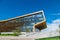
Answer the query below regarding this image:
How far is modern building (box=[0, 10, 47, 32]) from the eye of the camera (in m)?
41.8

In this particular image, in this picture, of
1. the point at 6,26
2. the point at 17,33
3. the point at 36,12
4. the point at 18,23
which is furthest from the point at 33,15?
the point at 17,33

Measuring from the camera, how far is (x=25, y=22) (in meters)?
42.2

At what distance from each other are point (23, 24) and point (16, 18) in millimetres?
1950

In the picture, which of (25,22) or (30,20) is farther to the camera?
(25,22)

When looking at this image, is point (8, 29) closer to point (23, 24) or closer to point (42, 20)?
point (23, 24)

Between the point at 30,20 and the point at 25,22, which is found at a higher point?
the point at 30,20

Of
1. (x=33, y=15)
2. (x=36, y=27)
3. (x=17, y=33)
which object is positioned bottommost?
(x=17, y=33)

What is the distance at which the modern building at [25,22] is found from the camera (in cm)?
4176

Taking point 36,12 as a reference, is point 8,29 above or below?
below

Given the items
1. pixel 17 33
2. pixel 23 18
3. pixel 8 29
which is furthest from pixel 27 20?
pixel 17 33

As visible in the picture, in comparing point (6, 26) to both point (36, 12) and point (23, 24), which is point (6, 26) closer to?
point (23, 24)

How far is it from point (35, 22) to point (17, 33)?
14.0 meters

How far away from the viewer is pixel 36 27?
4094 cm

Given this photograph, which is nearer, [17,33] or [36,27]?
[17,33]
